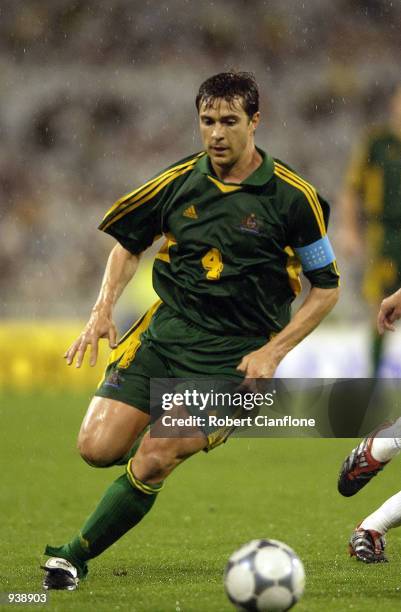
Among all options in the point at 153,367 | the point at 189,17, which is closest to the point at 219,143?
the point at 153,367

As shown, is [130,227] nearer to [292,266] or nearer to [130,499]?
[292,266]

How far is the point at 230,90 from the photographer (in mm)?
3938

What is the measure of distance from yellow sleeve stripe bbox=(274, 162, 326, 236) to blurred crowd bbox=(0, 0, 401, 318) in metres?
10.0

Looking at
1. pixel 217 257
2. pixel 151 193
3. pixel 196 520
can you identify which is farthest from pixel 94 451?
pixel 196 520

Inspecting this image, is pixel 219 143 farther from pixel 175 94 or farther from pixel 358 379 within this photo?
pixel 175 94

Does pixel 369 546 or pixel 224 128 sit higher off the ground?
pixel 224 128

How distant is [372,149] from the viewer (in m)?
8.05

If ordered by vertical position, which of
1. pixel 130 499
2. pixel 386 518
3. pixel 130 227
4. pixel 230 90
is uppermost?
pixel 230 90

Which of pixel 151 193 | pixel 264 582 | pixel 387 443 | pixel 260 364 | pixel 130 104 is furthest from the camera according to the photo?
pixel 130 104

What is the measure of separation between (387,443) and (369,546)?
1.28 feet

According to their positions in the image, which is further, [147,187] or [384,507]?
[384,507]

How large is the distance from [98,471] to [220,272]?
3.25m

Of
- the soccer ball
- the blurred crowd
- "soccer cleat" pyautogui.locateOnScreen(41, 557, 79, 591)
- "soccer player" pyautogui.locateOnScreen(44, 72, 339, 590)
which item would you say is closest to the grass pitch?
"soccer cleat" pyautogui.locateOnScreen(41, 557, 79, 591)

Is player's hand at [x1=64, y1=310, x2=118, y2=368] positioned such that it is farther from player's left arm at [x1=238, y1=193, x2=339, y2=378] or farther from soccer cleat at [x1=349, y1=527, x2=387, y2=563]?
soccer cleat at [x1=349, y1=527, x2=387, y2=563]
